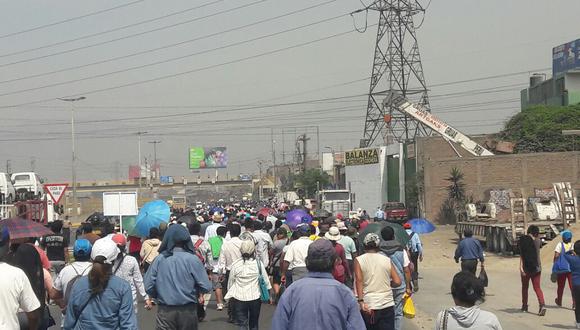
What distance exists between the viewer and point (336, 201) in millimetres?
55844

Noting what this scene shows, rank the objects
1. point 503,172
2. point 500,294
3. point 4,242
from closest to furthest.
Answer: point 4,242 < point 500,294 < point 503,172

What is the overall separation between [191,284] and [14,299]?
2.29 metres

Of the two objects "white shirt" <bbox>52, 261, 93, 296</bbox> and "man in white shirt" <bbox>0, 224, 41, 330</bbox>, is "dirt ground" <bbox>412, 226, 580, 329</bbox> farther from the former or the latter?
"man in white shirt" <bbox>0, 224, 41, 330</bbox>

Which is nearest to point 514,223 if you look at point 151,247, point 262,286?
point 151,247

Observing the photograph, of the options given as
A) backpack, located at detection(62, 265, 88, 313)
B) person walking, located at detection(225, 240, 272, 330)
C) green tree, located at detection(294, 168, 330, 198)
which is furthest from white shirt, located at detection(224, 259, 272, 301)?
green tree, located at detection(294, 168, 330, 198)

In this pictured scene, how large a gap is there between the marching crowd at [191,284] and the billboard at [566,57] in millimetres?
77734

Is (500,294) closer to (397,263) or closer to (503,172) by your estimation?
(397,263)

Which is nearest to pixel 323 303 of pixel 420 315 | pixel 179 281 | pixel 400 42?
pixel 179 281

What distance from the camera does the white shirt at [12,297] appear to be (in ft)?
19.5

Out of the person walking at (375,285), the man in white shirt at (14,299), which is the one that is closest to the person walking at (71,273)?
the man in white shirt at (14,299)

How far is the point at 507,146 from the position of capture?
173 feet

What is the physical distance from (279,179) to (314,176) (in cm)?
6386

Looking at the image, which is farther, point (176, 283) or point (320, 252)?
point (176, 283)

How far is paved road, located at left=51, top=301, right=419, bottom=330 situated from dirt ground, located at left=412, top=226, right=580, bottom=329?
1922 mm
